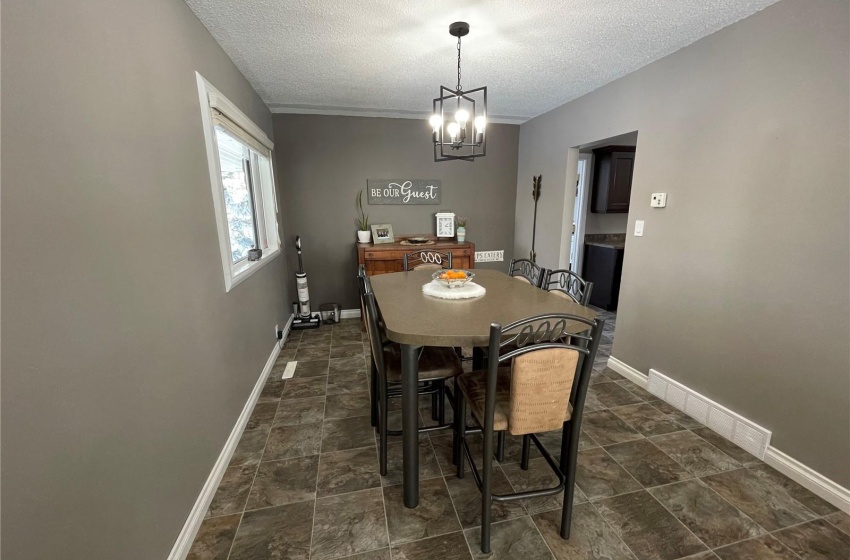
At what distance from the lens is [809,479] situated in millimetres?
1626

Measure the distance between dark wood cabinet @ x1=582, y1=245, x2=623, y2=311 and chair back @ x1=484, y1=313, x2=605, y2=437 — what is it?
308 cm

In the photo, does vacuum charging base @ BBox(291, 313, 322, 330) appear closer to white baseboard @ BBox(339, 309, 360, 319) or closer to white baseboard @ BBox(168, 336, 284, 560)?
white baseboard @ BBox(339, 309, 360, 319)

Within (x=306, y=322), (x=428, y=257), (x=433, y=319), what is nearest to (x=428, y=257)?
(x=428, y=257)

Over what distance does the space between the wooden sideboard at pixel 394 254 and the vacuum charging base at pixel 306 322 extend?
0.86 m

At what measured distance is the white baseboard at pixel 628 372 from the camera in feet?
8.44

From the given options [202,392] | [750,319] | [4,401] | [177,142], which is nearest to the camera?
[4,401]

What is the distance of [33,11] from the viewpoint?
2.64ft

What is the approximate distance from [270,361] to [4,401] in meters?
2.28

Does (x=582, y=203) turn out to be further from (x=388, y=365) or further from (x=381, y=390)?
(x=381, y=390)

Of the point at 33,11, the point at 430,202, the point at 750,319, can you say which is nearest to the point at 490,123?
the point at 430,202

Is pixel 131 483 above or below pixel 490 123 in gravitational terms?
below

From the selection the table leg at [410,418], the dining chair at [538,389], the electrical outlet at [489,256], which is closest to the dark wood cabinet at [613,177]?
the electrical outlet at [489,256]

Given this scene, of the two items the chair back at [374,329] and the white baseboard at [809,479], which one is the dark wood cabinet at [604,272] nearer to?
the white baseboard at [809,479]

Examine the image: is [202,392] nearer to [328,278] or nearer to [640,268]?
[328,278]
